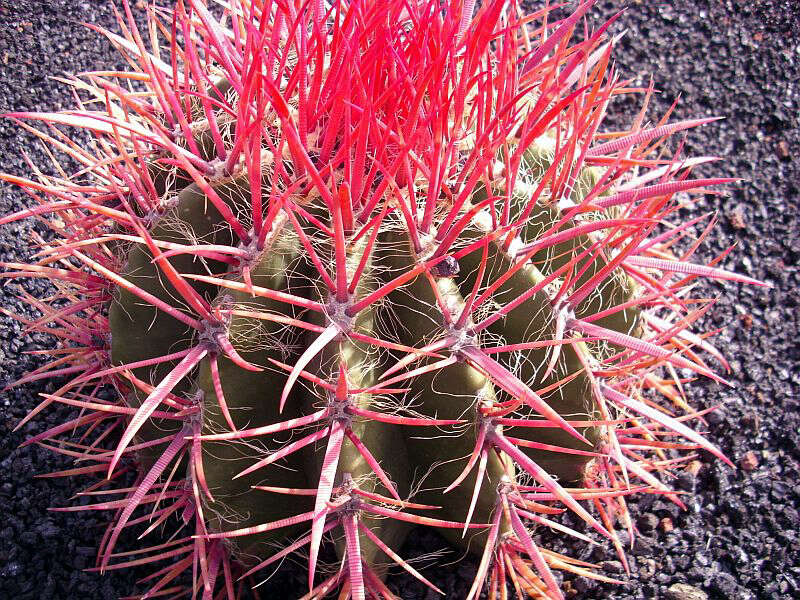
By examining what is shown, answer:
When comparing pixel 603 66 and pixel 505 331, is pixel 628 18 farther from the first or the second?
pixel 505 331

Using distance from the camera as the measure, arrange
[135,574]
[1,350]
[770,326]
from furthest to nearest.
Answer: [770,326], [1,350], [135,574]

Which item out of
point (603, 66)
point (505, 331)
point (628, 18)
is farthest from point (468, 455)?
point (628, 18)

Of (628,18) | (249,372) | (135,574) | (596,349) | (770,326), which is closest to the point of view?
(249,372)

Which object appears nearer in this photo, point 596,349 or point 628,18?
point 596,349

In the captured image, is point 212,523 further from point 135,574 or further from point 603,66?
point 603,66

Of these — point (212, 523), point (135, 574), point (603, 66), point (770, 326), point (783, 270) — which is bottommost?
point (135, 574)

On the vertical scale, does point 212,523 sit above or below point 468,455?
below
